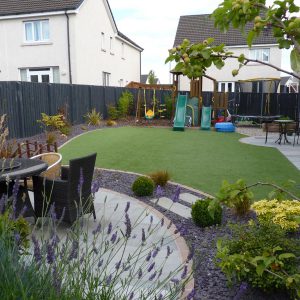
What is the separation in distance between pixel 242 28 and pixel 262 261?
5.61ft

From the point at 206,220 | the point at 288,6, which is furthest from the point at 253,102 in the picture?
the point at 288,6

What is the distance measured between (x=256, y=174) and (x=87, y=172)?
14.6 feet

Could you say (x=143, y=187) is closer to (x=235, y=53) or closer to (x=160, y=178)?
(x=160, y=178)

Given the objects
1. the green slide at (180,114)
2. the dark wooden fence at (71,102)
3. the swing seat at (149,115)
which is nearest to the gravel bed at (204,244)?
the dark wooden fence at (71,102)

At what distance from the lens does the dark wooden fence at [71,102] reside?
11664 millimetres

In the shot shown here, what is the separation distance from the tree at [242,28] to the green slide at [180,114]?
13846mm

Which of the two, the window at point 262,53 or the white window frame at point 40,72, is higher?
the window at point 262,53

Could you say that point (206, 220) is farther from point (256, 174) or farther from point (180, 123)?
point (180, 123)

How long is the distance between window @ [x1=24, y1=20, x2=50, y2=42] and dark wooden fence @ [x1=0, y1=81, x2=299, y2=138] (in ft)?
17.0

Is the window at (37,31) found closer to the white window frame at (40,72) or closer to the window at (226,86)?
the white window frame at (40,72)

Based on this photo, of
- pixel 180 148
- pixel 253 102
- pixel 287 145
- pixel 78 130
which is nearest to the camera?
pixel 180 148

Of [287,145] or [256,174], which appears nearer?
[256,174]

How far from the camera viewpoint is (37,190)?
178 inches

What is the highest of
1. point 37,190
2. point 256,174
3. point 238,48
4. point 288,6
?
point 238,48
